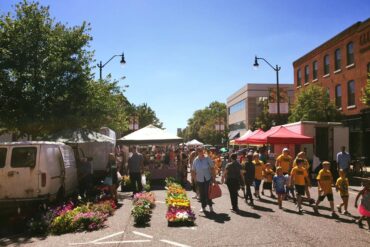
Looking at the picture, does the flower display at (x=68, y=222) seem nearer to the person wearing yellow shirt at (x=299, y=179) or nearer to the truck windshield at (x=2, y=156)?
the truck windshield at (x=2, y=156)

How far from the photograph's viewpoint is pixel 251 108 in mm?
64812

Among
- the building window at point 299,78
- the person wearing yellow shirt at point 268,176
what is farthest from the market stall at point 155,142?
the building window at point 299,78

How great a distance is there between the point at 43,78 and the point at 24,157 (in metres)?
6.97

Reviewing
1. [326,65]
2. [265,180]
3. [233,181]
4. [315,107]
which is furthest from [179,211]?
[326,65]

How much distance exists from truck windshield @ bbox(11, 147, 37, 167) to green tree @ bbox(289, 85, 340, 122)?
77.4 feet

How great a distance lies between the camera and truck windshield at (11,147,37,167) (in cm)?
1136

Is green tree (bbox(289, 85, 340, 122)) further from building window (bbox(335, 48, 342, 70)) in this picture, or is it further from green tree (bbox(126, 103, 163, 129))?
green tree (bbox(126, 103, 163, 129))

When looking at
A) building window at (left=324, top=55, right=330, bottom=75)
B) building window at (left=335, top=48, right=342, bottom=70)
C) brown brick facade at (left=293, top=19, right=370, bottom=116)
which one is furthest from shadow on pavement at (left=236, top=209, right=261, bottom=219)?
building window at (left=324, top=55, right=330, bottom=75)

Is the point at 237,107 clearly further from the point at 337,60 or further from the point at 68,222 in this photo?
the point at 68,222

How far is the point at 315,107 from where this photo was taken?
3133 cm

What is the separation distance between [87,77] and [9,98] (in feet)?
11.6

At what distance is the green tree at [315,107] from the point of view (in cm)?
3105

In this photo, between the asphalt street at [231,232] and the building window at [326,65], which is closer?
the asphalt street at [231,232]

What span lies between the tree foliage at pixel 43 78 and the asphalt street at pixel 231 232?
802 centimetres
